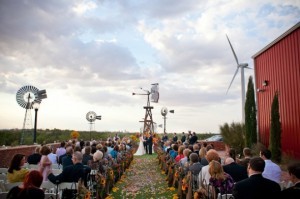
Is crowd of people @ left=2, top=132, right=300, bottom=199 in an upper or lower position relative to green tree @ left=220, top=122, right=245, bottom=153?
lower

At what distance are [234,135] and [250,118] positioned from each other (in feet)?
9.57

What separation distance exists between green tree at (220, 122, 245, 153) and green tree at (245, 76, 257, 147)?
202 cm

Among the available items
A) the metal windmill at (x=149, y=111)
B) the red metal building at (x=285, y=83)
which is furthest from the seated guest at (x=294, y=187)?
the metal windmill at (x=149, y=111)

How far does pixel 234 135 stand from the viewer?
22.8 meters

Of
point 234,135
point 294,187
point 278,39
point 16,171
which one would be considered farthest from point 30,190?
point 234,135

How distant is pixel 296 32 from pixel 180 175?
11.4 metres

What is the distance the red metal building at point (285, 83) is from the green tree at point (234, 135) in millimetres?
1486

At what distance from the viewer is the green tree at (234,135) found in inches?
883

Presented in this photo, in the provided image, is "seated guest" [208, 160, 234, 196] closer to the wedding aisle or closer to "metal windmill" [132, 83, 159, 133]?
the wedding aisle

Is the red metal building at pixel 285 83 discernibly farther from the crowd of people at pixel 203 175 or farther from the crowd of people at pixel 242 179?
the crowd of people at pixel 242 179

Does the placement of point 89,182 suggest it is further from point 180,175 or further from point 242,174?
point 242,174

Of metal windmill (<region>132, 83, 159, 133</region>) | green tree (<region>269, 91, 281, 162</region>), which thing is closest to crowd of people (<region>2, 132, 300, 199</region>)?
green tree (<region>269, 91, 281, 162</region>)

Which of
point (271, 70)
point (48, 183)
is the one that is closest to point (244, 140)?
point (271, 70)

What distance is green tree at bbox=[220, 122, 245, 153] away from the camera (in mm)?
22422
